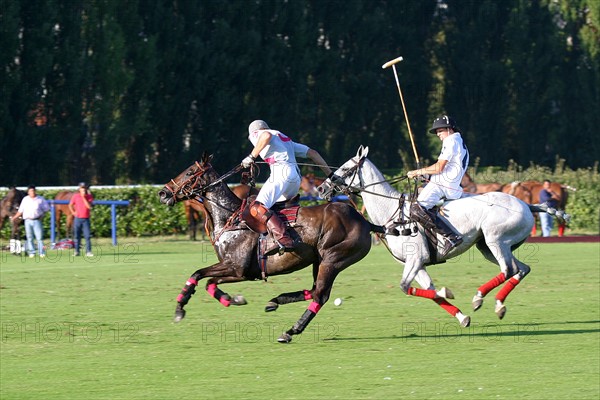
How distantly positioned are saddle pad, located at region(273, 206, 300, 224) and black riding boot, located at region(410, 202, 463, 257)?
144 cm

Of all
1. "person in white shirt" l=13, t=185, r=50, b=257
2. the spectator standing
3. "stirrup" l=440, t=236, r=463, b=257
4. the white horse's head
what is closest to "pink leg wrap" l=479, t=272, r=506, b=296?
"stirrup" l=440, t=236, r=463, b=257

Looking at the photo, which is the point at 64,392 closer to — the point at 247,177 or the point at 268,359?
the point at 268,359

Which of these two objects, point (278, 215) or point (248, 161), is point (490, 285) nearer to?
point (278, 215)

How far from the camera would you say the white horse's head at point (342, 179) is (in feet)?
41.3

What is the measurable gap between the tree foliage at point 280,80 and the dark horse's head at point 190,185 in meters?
22.4

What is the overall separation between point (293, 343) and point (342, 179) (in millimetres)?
2177

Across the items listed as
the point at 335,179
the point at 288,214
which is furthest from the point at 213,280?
the point at 335,179

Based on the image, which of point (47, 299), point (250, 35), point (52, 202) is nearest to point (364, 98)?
point (250, 35)

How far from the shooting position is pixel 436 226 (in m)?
12.2

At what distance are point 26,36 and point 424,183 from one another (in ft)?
78.3

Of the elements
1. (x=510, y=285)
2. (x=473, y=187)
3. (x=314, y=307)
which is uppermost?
(x=473, y=187)

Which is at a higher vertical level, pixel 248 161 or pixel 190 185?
pixel 248 161

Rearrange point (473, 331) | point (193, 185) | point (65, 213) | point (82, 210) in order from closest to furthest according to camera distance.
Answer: point (193, 185) → point (473, 331) → point (82, 210) → point (65, 213)

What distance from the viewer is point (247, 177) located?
39.0ft
